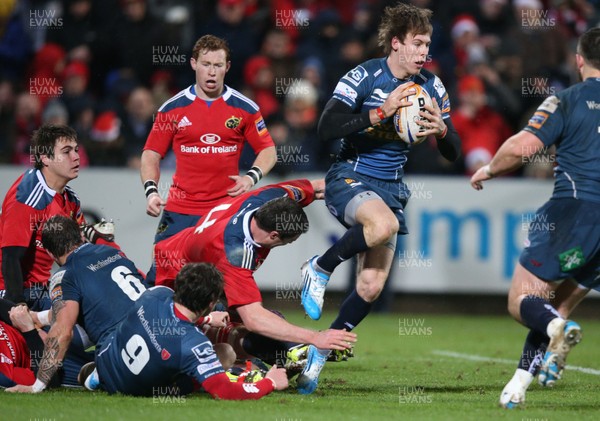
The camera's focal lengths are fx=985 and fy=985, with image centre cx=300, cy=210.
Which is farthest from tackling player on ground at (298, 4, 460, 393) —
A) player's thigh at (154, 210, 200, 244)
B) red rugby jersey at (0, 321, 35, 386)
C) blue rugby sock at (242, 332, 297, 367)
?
red rugby jersey at (0, 321, 35, 386)

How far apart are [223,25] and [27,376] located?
8.85 m

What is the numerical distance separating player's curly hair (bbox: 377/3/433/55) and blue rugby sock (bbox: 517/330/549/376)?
247cm

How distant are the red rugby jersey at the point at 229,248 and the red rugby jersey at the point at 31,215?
3.00ft

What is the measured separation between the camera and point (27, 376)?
A: 282 inches

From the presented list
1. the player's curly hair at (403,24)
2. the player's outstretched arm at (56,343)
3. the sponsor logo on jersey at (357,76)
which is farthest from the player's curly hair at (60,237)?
the player's curly hair at (403,24)

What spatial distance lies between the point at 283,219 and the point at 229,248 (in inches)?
17.0

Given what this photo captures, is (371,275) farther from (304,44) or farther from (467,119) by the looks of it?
(304,44)

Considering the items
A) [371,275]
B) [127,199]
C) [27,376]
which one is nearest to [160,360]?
[27,376]

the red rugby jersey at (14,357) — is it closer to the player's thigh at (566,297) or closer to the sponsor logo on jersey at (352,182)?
the sponsor logo on jersey at (352,182)

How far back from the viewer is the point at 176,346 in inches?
246

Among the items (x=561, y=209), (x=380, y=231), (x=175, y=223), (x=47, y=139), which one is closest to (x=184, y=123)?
(x=175, y=223)

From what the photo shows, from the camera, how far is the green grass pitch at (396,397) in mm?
5977

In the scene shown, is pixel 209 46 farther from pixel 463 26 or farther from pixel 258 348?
pixel 463 26

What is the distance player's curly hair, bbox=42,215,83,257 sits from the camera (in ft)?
23.6
